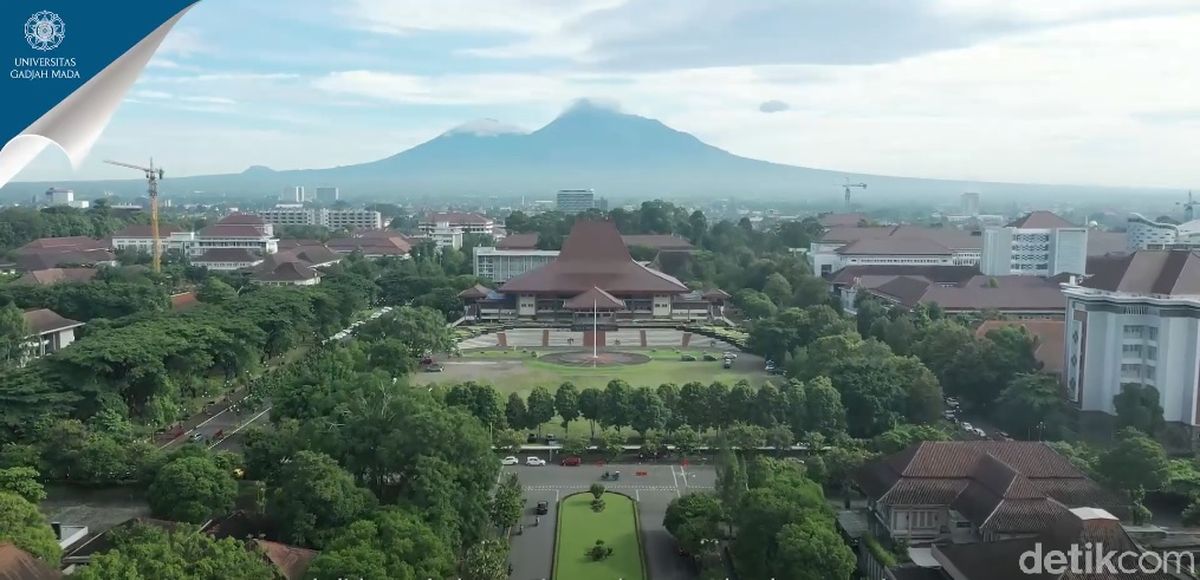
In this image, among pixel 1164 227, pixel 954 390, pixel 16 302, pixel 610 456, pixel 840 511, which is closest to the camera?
pixel 840 511

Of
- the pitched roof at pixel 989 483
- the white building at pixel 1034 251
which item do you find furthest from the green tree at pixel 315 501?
the white building at pixel 1034 251

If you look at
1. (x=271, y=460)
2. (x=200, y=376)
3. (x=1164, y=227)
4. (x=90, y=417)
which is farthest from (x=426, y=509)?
(x=1164, y=227)

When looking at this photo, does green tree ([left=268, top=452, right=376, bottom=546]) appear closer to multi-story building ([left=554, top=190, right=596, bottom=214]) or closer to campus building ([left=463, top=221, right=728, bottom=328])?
campus building ([left=463, top=221, right=728, bottom=328])

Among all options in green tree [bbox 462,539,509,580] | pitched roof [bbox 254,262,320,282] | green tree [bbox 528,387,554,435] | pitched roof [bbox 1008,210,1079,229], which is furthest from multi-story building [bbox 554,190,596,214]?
green tree [bbox 462,539,509,580]

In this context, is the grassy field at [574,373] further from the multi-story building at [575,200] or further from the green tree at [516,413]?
the multi-story building at [575,200]

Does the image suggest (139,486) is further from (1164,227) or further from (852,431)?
Answer: (1164,227)
